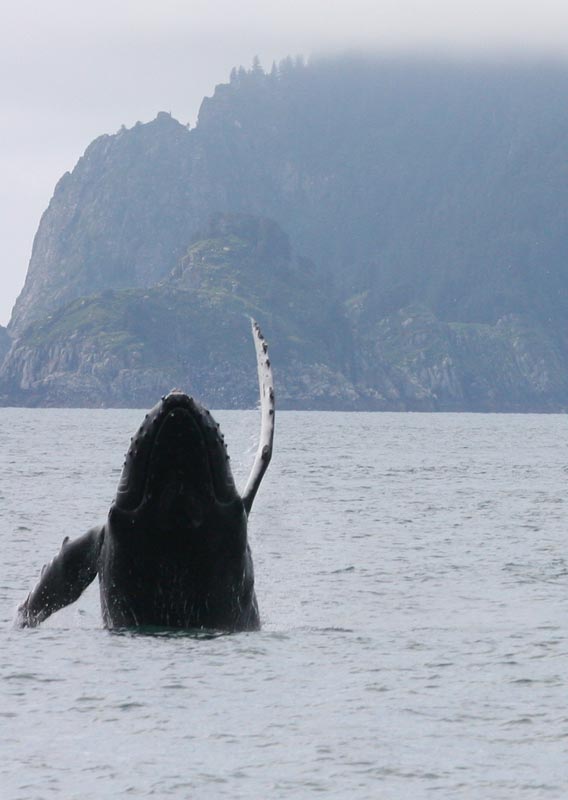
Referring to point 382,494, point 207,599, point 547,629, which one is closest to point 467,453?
point 382,494

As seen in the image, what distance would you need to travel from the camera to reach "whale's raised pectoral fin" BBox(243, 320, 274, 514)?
53.6ft

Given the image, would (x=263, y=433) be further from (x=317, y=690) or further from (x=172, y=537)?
(x=317, y=690)

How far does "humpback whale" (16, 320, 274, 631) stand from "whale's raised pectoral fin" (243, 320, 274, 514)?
0.02m

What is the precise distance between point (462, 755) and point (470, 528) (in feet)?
105

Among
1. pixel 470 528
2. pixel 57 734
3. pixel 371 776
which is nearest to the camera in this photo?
pixel 371 776

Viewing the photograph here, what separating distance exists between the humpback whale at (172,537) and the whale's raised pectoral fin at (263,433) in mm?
19

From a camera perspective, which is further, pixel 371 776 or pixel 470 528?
pixel 470 528

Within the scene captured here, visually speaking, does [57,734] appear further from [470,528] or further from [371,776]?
[470,528]

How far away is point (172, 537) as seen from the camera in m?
15.7

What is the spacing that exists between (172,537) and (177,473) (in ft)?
3.05

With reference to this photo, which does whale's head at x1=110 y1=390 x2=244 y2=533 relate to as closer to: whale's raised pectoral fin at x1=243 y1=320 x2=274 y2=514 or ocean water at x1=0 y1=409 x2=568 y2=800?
whale's raised pectoral fin at x1=243 y1=320 x2=274 y2=514

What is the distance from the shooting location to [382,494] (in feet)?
213

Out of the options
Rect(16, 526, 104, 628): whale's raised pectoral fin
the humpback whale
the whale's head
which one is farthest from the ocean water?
the whale's head

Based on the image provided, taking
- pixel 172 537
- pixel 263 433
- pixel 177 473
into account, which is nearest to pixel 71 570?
pixel 172 537
